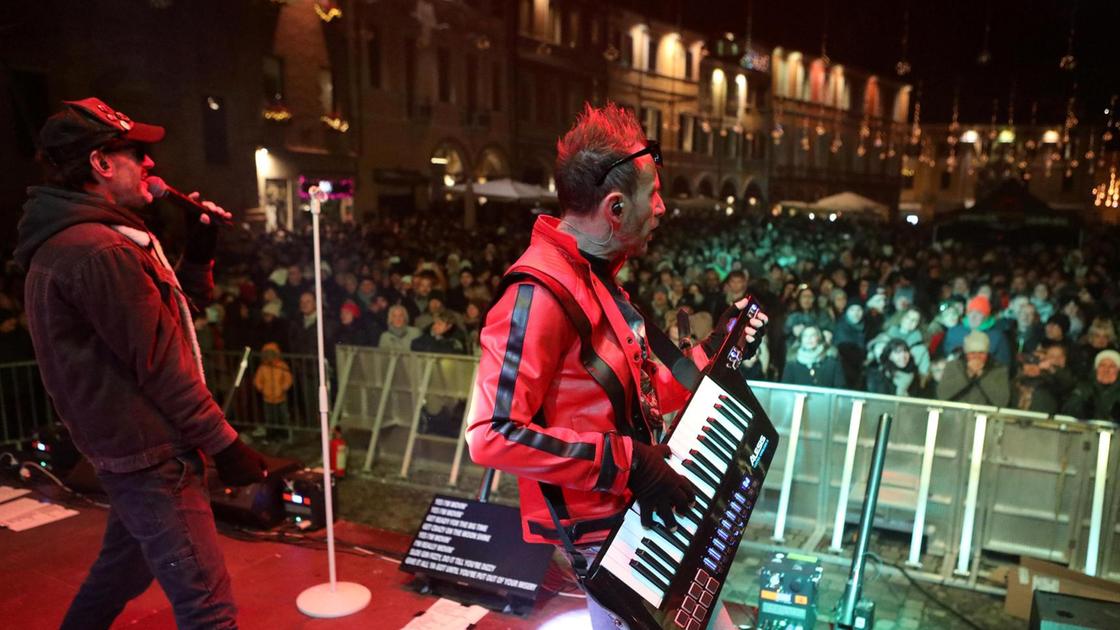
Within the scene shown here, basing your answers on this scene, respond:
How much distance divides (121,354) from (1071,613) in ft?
11.2

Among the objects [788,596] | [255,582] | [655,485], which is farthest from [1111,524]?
[255,582]

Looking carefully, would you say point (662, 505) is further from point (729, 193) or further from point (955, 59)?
point (729, 193)

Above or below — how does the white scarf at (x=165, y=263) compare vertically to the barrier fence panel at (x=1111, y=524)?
above

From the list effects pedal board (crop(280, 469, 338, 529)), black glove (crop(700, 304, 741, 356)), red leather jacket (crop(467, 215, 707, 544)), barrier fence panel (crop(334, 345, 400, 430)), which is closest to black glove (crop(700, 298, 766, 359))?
black glove (crop(700, 304, 741, 356))

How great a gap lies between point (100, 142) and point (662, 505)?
1.89 metres

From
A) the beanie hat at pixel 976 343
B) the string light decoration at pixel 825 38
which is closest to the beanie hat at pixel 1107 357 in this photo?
the beanie hat at pixel 976 343

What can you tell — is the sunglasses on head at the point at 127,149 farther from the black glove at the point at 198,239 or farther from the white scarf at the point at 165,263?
the black glove at the point at 198,239

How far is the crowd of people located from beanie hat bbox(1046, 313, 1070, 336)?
2 cm

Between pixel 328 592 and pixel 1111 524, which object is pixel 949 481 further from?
pixel 328 592

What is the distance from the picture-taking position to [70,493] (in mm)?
4840

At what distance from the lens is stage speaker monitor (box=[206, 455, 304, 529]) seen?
14.0 ft

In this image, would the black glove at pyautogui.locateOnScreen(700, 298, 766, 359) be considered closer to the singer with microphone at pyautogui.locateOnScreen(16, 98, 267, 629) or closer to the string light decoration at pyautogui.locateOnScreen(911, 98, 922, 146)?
the singer with microphone at pyautogui.locateOnScreen(16, 98, 267, 629)

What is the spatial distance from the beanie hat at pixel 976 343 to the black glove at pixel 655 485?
4643mm

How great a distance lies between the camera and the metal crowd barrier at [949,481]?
416cm
